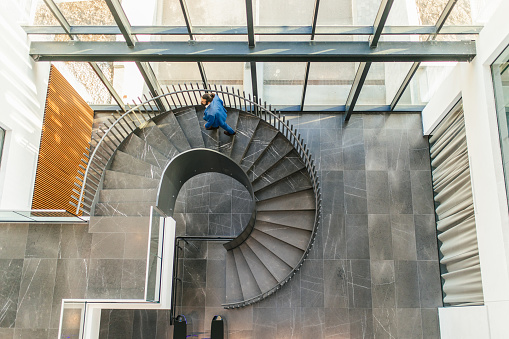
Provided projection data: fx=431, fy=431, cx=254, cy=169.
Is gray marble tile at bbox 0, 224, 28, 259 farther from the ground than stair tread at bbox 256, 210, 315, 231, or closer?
closer

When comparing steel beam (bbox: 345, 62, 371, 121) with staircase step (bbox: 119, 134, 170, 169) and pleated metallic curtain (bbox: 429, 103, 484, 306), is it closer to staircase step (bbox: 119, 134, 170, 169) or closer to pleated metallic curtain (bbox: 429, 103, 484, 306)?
pleated metallic curtain (bbox: 429, 103, 484, 306)

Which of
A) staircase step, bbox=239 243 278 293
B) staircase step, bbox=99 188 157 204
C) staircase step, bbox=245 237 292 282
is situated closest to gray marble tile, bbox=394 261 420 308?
staircase step, bbox=245 237 292 282

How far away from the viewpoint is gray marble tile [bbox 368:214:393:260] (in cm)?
800

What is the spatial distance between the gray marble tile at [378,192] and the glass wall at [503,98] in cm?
255

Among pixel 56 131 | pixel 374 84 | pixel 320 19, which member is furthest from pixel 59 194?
pixel 374 84

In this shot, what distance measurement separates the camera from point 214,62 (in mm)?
7480

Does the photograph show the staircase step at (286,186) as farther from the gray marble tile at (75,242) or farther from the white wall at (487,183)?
the gray marble tile at (75,242)

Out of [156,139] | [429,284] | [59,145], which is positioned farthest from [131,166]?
[429,284]

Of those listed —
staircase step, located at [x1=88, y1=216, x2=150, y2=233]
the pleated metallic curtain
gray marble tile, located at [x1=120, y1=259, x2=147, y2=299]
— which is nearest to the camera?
gray marble tile, located at [x1=120, y1=259, x2=147, y2=299]

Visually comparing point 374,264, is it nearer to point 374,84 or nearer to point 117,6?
point 374,84

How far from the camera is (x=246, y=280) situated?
7.44 m

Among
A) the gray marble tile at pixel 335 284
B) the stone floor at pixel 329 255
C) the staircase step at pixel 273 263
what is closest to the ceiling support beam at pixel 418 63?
the stone floor at pixel 329 255

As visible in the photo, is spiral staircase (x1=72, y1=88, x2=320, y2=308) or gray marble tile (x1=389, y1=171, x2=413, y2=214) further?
gray marble tile (x1=389, y1=171, x2=413, y2=214)

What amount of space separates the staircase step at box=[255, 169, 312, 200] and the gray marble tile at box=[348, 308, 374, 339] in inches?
96.5
